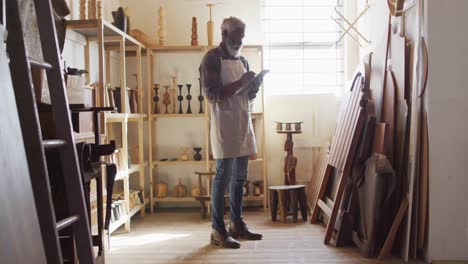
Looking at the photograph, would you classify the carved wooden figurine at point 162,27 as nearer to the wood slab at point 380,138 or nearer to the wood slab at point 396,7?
the wood slab at point 396,7

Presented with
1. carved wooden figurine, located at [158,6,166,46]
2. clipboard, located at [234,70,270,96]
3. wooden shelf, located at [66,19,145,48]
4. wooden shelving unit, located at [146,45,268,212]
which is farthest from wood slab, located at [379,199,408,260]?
carved wooden figurine, located at [158,6,166,46]

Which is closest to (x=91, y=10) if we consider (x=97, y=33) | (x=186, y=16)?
(x=97, y=33)

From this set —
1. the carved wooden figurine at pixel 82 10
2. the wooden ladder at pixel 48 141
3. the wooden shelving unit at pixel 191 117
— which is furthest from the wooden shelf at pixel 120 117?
the wooden ladder at pixel 48 141

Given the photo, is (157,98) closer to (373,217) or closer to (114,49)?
(114,49)

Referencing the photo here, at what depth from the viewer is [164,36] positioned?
4586 millimetres

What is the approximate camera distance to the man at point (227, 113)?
3.26m

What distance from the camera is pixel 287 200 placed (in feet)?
13.5

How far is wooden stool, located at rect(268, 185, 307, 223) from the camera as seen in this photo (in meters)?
4.05

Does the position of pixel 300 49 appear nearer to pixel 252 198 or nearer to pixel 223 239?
pixel 252 198

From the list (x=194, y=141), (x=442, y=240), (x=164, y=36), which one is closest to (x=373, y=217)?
(x=442, y=240)

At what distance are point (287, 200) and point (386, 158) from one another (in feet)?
4.41

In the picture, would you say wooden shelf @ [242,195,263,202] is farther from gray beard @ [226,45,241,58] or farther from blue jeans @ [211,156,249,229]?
gray beard @ [226,45,241,58]

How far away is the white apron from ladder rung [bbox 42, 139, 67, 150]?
1.61 meters

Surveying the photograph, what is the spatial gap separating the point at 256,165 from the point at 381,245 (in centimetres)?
196
